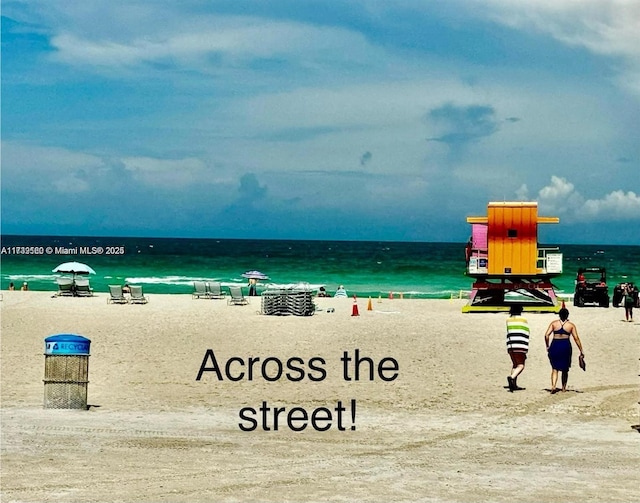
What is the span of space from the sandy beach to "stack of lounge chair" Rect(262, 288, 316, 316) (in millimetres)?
3967

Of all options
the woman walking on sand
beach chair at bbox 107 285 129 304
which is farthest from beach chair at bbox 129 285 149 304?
the woman walking on sand

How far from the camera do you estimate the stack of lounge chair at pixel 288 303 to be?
27.2 metres

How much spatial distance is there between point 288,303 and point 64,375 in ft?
50.9

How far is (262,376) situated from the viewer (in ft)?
51.6

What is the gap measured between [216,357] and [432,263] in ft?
275

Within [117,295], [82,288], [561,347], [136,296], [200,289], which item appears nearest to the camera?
[561,347]

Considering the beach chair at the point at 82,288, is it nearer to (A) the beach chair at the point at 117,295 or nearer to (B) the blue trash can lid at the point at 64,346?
(A) the beach chair at the point at 117,295

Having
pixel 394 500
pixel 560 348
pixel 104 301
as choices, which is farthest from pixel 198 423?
pixel 104 301

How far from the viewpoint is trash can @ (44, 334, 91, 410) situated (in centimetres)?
1200

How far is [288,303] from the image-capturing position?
27312mm

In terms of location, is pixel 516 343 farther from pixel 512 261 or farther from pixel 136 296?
pixel 136 296

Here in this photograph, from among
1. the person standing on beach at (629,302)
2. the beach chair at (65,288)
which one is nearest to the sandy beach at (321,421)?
the person standing on beach at (629,302)

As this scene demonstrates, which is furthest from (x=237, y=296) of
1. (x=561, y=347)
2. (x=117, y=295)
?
(x=561, y=347)

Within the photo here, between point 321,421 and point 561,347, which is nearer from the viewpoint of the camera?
point 321,421
